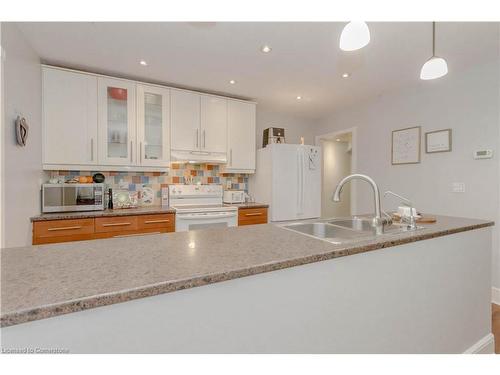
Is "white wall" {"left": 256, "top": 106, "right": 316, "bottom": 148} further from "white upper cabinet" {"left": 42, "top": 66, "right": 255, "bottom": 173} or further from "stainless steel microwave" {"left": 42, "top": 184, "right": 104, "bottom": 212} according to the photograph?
→ "stainless steel microwave" {"left": 42, "top": 184, "right": 104, "bottom": 212}

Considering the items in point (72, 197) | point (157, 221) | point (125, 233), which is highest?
point (72, 197)

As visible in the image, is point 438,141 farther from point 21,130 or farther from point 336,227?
point 21,130

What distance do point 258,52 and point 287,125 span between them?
2.10 meters

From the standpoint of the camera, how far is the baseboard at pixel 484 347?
1552 millimetres

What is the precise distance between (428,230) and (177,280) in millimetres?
1319

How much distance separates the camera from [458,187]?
2.63m

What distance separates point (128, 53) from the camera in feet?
7.48

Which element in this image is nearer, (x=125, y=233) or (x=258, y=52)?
(x=258, y=52)

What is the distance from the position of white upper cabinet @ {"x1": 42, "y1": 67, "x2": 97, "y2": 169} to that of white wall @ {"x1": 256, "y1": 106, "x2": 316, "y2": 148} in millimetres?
2275

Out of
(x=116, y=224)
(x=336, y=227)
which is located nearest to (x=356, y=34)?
(x=336, y=227)

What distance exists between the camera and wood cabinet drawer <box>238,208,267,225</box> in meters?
3.14

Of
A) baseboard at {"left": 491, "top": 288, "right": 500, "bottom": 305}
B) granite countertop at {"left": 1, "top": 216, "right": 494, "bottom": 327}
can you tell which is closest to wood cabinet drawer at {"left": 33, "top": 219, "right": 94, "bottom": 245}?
granite countertop at {"left": 1, "top": 216, "right": 494, "bottom": 327}

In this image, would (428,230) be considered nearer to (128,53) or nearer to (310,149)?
(310,149)
